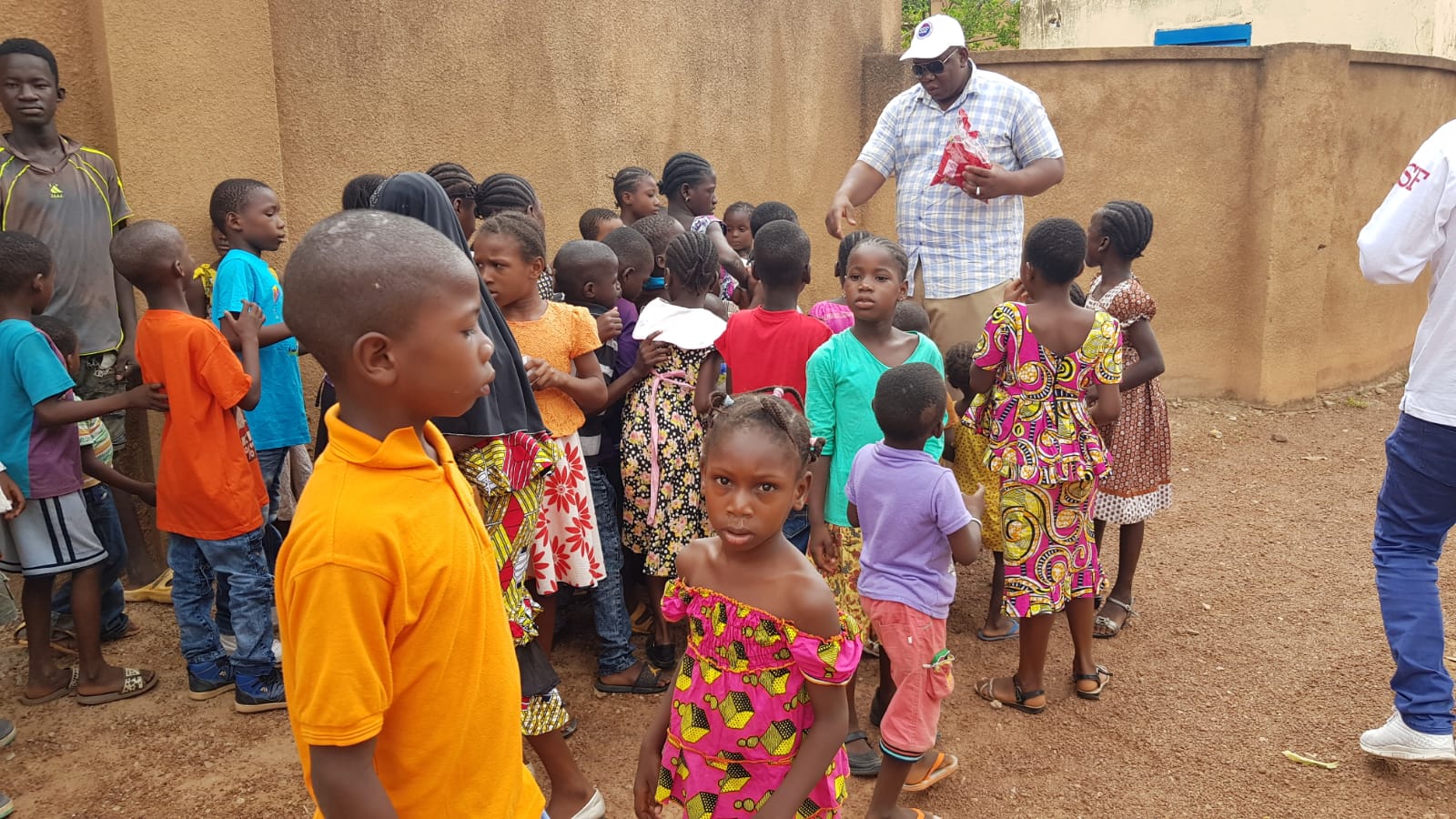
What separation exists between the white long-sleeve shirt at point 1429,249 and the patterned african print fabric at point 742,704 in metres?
2.19

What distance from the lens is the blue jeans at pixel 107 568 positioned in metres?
3.93

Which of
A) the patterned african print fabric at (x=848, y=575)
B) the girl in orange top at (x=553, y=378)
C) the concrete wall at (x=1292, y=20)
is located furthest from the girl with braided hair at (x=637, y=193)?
the concrete wall at (x=1292, y=20)

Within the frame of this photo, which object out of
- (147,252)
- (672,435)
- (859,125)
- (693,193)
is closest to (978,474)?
(672,435)

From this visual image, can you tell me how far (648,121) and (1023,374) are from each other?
397 centimetres

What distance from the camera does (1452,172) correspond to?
9.69 feet

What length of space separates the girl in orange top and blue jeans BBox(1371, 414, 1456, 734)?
252 cm

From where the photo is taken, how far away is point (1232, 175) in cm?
771

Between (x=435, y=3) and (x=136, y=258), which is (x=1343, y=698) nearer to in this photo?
(x=136, y=258)

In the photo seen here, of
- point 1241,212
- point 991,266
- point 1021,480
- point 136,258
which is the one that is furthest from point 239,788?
point 1241,212

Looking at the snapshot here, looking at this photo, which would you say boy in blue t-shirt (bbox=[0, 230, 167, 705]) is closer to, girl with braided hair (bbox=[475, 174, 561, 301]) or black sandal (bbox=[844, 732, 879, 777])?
girl with braided hair (bbox=[475, 174, 561, 301])

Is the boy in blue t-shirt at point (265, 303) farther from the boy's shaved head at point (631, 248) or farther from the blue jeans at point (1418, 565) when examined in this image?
the blue jeans at point (1418, 565)

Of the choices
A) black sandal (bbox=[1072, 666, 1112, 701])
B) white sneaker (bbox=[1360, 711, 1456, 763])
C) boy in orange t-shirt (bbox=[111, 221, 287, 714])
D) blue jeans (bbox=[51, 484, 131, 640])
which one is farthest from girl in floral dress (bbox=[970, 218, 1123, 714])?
blue jeans (bbox=[51, 484, 131, 640])

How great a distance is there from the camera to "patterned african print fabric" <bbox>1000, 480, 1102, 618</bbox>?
136 inches

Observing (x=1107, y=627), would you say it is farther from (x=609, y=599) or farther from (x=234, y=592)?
(x=234, y=592)
